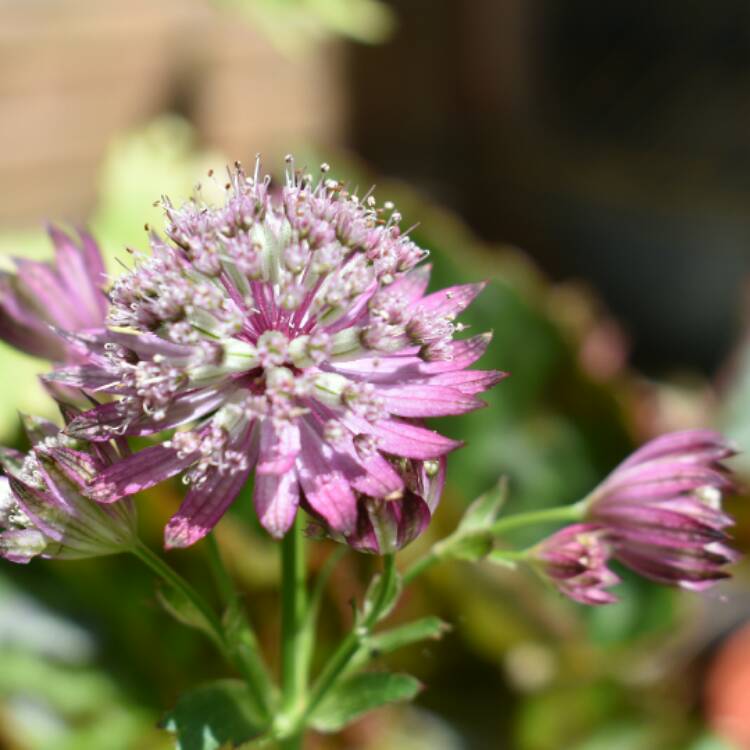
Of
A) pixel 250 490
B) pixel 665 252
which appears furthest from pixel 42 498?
pixel 665 252

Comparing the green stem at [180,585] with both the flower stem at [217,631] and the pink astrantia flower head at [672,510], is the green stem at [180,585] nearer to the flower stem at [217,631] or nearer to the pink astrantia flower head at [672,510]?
the flower stem at [217,631]

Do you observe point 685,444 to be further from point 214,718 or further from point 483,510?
point 214,718

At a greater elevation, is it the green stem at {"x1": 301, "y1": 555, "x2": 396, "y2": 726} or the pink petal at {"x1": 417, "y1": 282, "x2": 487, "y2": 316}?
the pink petal at {"x1": 417, "y1": 282, "x2": 487, "y2": 316}

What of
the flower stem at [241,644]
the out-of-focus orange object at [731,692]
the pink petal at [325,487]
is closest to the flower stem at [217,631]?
the flower stem at [241,644]

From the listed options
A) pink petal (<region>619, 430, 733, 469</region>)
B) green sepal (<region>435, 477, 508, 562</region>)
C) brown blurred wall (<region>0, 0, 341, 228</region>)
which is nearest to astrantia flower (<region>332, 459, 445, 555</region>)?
green sepal (<region>435, 477, 508, 562</region>)

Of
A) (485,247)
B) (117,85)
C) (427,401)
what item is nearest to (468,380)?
(427,401)

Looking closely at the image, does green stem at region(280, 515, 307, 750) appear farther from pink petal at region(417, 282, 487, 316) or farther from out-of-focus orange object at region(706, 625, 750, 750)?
out-of-focus orange object at region(706, 625, 750, 750)
